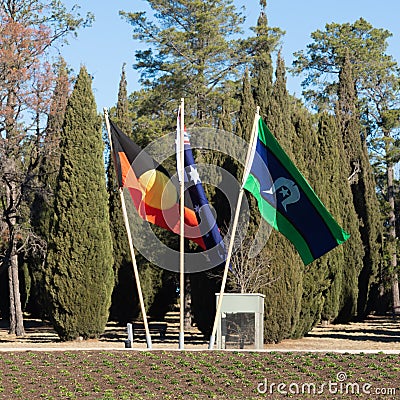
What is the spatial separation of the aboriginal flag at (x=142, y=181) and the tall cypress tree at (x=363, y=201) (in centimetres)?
1772

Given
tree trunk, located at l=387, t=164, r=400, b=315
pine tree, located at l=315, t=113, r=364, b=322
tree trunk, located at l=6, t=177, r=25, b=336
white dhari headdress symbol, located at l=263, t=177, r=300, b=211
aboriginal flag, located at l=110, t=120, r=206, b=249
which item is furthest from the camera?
tree trunk, located at l=387, t=164, r=400, b=315

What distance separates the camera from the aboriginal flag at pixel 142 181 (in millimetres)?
15641

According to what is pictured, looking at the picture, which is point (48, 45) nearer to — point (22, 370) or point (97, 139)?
point (97, 139)

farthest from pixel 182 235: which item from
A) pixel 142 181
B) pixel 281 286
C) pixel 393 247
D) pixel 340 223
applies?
pixel 393 247

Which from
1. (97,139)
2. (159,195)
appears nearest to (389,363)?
(159,195)

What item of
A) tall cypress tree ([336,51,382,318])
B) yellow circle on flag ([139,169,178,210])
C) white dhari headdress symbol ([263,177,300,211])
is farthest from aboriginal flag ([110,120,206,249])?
tall cypress tree ([336,51,382,318])

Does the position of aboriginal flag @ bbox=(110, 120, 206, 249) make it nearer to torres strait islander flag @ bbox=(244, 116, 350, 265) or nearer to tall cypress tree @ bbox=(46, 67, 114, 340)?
torres strait islander flag @ bbox=(244, 116, 350, 265)

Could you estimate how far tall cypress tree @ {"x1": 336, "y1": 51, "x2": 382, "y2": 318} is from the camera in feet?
110

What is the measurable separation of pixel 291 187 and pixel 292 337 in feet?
26.2

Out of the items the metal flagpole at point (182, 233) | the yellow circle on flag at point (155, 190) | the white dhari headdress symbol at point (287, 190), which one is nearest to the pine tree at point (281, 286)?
the yellow circle on flag at point (155, 190)

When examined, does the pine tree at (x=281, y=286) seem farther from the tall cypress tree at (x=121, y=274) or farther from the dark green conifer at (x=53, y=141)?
the tall cypress tree at (x=121, y=274)

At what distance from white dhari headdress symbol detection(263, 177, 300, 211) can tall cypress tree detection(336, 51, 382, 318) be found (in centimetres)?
1849

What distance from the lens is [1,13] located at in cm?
2498

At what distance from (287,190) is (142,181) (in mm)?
3048
